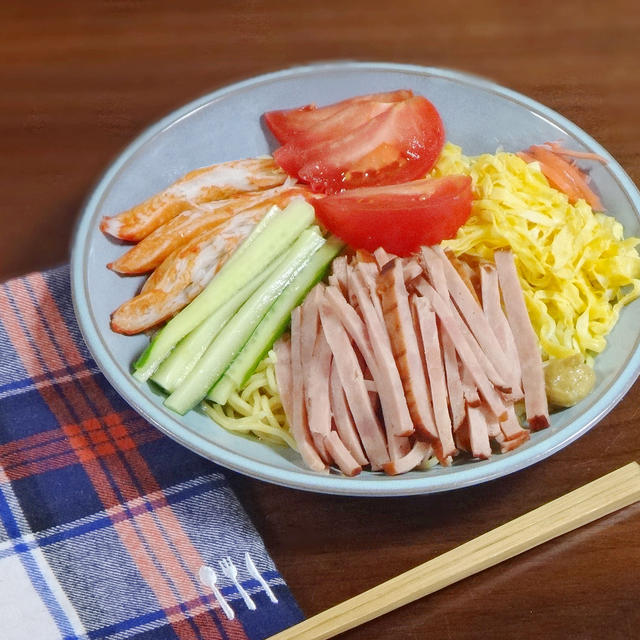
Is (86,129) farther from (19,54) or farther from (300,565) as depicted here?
(300,565)

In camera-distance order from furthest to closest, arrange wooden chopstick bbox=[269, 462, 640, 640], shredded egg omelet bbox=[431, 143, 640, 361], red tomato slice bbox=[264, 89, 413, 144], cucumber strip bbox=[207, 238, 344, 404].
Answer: red tomato slice bbox=[264, 89, 413, 144] < shredded egg omelet bbox=[431, 143, 640, 361] < cucumber strip bbox=[207, 238, 344, 404] < wooden chopstick bbox=[269, 462, 640, 640]

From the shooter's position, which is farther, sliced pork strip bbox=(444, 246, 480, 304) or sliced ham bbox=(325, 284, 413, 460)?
sliced pork strip bbox=(444, 246, 480, 304)

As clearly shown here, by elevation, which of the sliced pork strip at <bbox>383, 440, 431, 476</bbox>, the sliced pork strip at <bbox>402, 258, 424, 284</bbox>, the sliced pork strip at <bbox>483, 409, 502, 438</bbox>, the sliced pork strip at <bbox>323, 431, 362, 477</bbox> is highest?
the sliced pork strip at <bbox>402, 258, 424, 284</bbox>

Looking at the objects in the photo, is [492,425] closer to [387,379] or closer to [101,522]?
[387,379]

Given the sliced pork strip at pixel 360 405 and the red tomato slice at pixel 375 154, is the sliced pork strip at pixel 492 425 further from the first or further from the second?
the red tomato slice at pixel 375 154

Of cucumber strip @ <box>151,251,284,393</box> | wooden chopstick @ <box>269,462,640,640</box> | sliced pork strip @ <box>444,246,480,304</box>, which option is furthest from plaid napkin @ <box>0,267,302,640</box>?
sliced pork strip @ <box>444,246,480,304</box>

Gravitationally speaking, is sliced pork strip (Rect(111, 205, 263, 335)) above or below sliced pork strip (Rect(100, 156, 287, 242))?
below

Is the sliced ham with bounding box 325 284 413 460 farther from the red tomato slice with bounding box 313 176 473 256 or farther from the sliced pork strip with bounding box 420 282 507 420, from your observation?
the red tomato slice with bounding box 313 176 473 256
